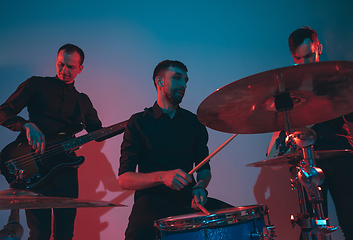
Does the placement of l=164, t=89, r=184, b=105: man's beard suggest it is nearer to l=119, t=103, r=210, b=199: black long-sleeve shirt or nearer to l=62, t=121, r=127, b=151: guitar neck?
l=119, t=103, r=210, b=199: black long-sleeve shirt

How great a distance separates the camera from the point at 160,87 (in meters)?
1.70

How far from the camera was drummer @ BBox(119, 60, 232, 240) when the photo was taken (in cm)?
110

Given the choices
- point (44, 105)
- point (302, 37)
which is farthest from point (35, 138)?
point (302, 37)

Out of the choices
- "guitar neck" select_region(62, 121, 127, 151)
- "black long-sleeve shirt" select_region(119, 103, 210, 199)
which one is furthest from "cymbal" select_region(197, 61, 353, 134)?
"guitar neck" select_region(62, 121, 127, 151)

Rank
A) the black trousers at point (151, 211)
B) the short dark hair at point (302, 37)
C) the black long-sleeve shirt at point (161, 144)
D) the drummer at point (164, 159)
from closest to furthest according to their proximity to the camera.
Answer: the black trousers at point (151, 211) → the drummer at point (164, 159) → the black long-sleeve shirt at point (161, 144) → the short dark hair at point (302, 37)

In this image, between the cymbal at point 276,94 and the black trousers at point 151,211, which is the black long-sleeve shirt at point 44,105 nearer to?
the black trousers at point 151,211

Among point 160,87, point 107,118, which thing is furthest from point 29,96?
point 160,87

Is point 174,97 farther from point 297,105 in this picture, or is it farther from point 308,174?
point 308,174

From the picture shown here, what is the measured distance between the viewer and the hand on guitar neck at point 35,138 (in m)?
1.54

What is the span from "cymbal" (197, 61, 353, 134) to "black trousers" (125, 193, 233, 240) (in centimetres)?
41

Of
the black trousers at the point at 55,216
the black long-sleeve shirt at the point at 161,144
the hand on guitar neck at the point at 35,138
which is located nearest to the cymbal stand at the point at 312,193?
the black long-sleeve shirt at the point at 161,144

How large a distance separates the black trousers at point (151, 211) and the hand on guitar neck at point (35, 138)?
2.42ft

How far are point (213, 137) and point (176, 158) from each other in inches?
32.0

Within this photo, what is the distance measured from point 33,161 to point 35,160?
1 centimetres
